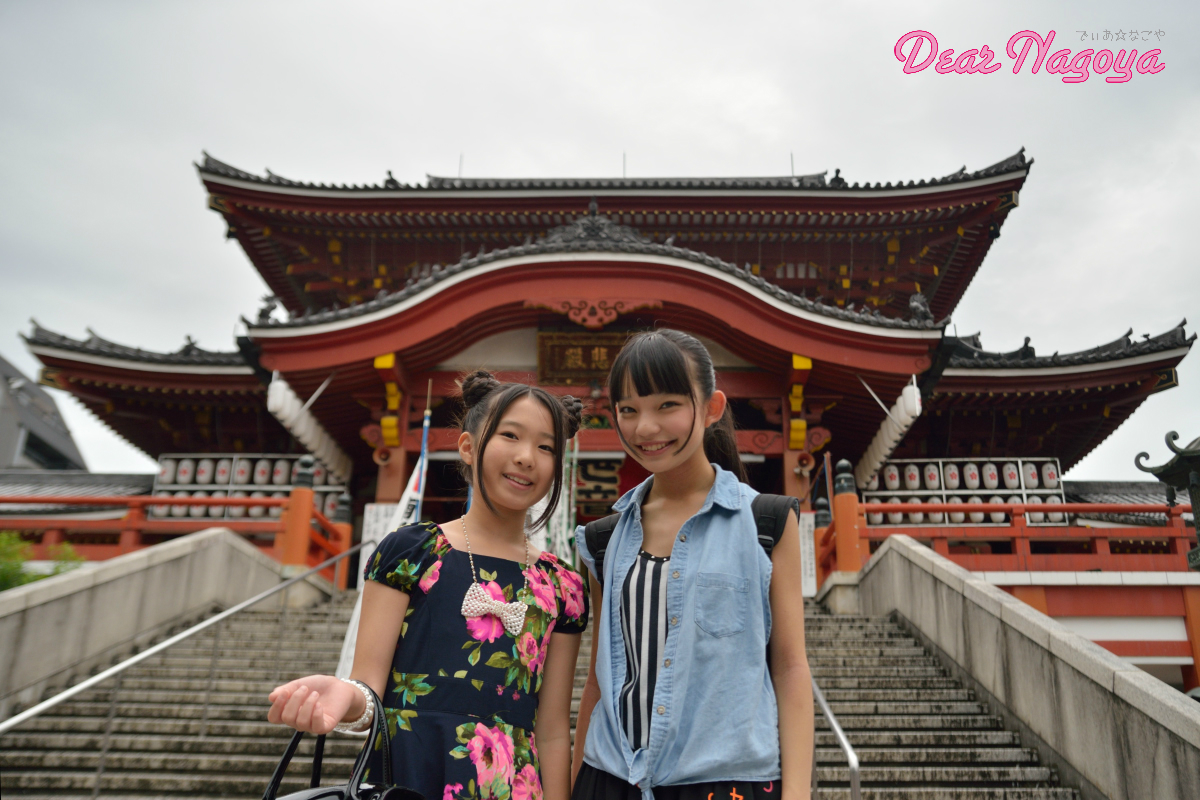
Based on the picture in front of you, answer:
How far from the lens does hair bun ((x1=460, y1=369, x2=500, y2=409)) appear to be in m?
2.16

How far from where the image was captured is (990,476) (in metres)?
10.1

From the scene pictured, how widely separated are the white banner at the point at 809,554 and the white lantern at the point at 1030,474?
3275 mm

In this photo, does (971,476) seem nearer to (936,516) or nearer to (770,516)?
(936,516)

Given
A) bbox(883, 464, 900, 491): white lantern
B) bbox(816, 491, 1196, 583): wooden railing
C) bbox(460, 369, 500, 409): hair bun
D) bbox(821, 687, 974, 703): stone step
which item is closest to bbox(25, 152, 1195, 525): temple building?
bbox(883, 464, 900, 491): white lantern

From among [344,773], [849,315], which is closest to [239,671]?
[344,773]

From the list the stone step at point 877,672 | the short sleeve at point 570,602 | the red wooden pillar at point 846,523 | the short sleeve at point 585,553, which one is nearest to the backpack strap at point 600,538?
the short sleeve at point 585,553

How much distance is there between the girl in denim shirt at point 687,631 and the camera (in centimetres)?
153

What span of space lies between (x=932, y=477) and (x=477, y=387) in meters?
9.51

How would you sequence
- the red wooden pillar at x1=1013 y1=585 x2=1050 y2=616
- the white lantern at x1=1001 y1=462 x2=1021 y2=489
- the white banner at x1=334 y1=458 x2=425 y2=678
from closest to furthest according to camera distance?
the white banner at x1=334 y1=458 x2=425 y2=678
the red wooden pillar at x1=1013 y1=585 x2=1050 y2=616
the white lantern at x1=1001 y1=462 x2=1021 y2=489

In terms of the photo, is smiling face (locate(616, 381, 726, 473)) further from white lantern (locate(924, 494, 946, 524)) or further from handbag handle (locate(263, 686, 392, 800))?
white lantern (locate(924, 494, 946, 524))

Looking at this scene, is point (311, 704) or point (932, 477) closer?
point (311, 704)

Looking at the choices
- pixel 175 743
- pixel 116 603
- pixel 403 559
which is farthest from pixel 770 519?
pixel 116 603

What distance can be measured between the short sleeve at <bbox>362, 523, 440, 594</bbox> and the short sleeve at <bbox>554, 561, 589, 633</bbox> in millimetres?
367

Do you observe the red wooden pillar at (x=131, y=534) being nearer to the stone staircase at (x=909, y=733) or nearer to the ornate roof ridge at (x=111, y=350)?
the ornate roof ridge at (x=111, y=350)
